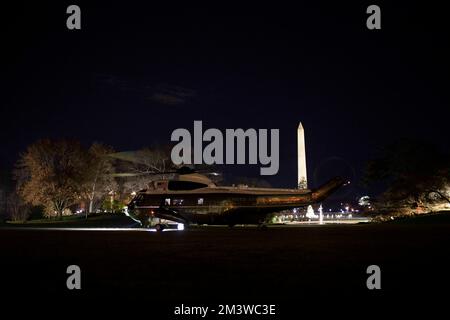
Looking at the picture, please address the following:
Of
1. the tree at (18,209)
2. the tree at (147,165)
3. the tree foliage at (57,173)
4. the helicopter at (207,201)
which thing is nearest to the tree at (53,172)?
the tree foliage at (57,173)

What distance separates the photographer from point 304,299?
718cm

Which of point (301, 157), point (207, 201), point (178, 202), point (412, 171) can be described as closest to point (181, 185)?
point (178, 202)

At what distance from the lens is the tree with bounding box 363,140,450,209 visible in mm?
49375

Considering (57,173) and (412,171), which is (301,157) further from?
(57,173)

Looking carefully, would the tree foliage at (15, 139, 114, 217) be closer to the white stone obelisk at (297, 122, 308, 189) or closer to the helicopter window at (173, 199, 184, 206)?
the white stone obelisk at (297, 122, 308, 189)

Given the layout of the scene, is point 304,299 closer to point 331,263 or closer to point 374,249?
point 331,263

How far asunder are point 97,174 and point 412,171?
43.4m

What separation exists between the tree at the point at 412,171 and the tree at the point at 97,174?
1485 inches

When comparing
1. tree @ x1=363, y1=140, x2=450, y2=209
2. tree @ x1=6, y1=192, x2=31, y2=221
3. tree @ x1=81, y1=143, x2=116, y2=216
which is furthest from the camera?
tree @ x1=6, y1=192, x2=31, y2=221

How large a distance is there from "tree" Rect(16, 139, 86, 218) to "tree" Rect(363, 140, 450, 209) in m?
39.0

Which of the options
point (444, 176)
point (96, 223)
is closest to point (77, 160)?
point (96, 223)

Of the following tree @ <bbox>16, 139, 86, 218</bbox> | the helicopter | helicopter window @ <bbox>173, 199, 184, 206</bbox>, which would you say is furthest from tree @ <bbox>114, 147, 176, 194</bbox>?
helicopter window @ <bbox>173, 199, 184, 206</bbox>

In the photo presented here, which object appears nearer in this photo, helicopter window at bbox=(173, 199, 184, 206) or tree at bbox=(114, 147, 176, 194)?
helicopter window at bbox=(173, 199, 184, 206)
